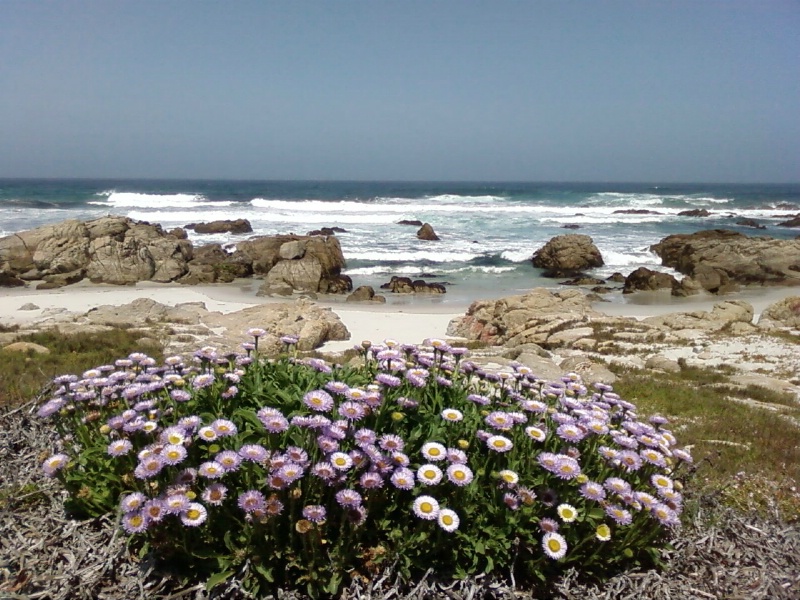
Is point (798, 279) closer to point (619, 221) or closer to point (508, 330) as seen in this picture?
point (508, 330)

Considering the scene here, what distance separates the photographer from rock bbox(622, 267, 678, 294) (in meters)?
26.2

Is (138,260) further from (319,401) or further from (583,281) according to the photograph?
(319,401)

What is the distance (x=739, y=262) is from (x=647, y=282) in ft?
23.0

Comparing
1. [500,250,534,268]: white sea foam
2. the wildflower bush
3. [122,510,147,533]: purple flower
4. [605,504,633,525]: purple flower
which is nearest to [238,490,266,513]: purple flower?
the wildflower bush

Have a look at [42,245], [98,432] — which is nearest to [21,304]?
[42,245]

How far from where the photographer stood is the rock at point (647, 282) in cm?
2616

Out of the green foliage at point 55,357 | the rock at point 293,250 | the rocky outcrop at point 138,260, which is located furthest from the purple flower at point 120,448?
the rock at point 293,250

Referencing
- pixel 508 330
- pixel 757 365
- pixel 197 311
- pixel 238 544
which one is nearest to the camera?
pixel 238 544

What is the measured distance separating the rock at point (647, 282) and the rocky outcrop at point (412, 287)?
324 inches

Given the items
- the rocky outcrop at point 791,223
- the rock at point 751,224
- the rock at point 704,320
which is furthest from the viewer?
the rocky outcrop at point 791,223

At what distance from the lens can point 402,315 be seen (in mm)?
18000

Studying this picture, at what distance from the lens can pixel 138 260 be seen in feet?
83.9

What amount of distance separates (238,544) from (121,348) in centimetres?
831

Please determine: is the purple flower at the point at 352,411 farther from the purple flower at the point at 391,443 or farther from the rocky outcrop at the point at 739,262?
the rocky outcrop at the point at 739,262
